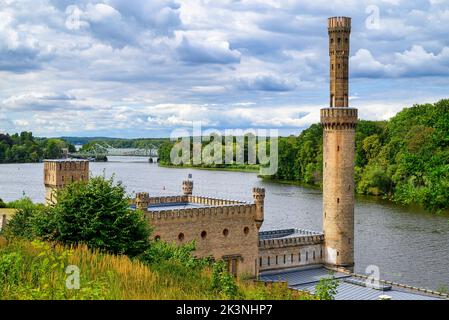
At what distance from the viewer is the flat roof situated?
36938 mm

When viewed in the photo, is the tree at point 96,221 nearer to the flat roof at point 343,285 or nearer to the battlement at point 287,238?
the flat roof at point 343,285

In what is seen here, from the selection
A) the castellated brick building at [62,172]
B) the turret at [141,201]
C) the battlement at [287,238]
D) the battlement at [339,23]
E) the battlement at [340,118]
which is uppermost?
the battlement at [339,23]

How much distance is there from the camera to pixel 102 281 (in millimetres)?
13930

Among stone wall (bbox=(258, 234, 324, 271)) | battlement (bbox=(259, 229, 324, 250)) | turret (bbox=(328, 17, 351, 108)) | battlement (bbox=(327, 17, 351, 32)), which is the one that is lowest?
stone wall (bbox=(258, 234, 324, 271))

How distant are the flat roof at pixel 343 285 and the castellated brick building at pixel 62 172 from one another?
14465 mm

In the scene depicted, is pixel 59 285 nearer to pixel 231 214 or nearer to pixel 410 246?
pixel 231 214

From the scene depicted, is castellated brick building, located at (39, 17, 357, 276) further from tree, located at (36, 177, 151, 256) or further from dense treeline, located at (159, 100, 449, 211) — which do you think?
tree, located at (36, 177, 151, 256)

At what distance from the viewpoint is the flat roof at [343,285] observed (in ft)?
121

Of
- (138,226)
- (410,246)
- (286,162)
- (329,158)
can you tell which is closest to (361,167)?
(286,162)

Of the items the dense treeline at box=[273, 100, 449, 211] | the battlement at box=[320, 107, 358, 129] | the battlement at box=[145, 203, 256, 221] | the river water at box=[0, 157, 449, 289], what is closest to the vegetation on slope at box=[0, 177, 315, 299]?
the river water at box=[0, 157, 449, 289]

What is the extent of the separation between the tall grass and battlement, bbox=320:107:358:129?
32652 millimetres

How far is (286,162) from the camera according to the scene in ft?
427

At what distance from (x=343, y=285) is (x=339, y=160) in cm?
1051

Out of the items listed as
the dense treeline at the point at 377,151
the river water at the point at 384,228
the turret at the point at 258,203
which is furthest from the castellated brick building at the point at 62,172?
the dense treeline at the point at 377,151
